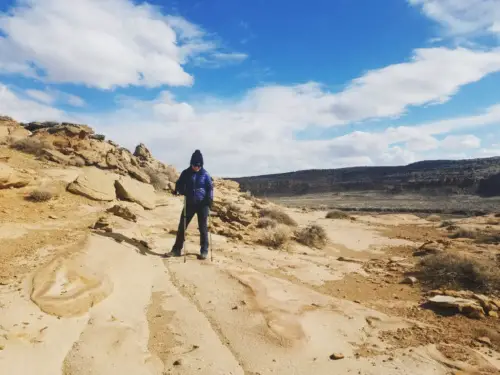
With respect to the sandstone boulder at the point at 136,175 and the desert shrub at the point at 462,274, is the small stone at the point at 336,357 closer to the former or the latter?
the desert shrub at the point at 462,274

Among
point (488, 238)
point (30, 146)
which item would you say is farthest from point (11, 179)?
point (488, 238)

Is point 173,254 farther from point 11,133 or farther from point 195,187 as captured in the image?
point 11,133

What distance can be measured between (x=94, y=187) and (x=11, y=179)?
8.13 feet

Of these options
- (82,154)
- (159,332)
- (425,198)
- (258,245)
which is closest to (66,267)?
(159,332)

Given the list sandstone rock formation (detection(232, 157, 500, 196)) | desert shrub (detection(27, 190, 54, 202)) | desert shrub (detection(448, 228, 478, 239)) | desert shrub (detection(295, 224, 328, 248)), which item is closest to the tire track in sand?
desert shrub (detection(27, 190, 54, 202))

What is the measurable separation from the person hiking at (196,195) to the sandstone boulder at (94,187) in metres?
5.43

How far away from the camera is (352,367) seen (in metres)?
3.96

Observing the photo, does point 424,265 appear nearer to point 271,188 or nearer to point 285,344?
point 285,344

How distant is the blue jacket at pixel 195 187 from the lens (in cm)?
807

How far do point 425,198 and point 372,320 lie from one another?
5110 cm

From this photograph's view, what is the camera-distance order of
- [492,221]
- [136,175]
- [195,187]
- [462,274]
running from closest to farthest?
[195,187] < [462,274] < [136,175] < [492,221]

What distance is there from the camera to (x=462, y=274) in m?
8.33

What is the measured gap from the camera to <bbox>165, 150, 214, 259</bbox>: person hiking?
8023mm

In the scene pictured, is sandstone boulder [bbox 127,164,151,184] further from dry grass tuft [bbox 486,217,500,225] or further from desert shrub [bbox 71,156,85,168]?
dry grass tuft [bbox 486,217,500,225]
